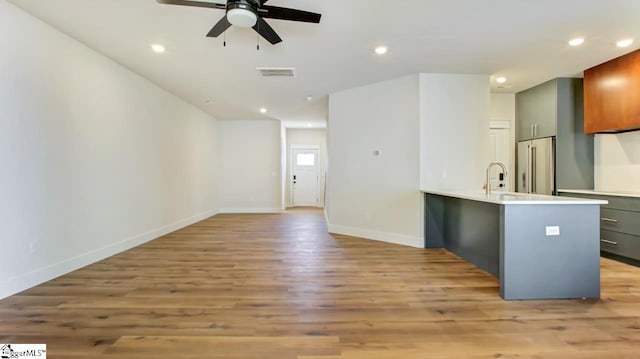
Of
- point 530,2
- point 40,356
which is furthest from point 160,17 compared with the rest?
point 530,2

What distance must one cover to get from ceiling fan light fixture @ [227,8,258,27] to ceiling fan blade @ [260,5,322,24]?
0.09 meters

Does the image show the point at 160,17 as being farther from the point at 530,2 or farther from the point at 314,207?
the point at 314,207

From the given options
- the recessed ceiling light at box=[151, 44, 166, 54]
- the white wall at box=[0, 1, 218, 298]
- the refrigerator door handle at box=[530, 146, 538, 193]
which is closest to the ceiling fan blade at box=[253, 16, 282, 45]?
the recessed ceiling light at box=[151, 44, 166, 54]

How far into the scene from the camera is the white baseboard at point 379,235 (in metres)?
4.52

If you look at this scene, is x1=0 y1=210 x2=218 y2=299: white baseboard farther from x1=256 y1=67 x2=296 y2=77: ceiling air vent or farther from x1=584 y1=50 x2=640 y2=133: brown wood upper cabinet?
x1=584 y1=50 x2=640 y2=133: brown wood upper cabinet

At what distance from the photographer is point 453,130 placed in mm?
4543

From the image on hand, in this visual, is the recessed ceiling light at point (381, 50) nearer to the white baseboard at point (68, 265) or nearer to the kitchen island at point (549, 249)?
A: the kitchen island at point (549, 249)

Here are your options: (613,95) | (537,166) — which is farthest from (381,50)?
(537,166)

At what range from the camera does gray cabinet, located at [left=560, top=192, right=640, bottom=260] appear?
350 cm

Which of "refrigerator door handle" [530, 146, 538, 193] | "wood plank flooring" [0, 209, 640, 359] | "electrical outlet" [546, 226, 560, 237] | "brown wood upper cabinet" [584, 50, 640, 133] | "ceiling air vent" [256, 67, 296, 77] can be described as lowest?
"wood plank flooring" [0, 209, 640, 359]

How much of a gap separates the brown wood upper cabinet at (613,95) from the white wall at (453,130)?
4.49 ft

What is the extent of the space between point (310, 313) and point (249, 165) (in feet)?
21.6

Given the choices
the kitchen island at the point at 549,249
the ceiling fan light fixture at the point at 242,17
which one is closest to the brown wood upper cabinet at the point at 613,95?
the kitchen island at the point at 549,249

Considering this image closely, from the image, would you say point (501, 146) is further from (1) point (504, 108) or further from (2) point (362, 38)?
(2) point (362, 38)
